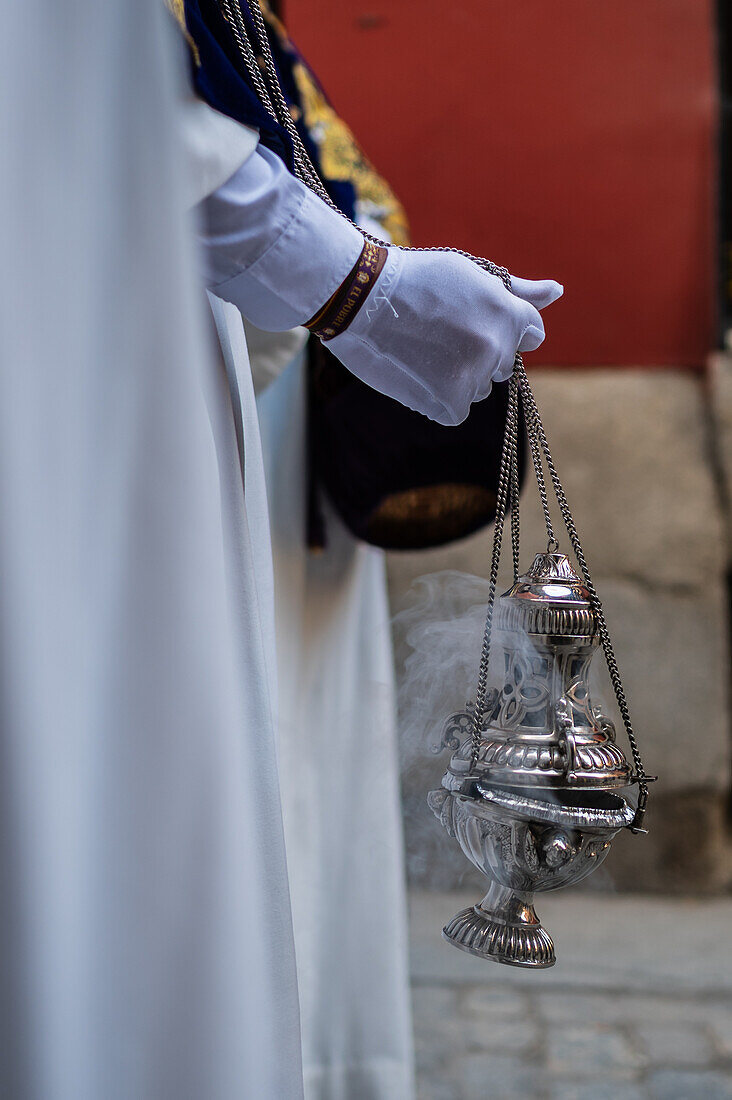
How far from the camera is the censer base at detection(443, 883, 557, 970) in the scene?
2.39 ft

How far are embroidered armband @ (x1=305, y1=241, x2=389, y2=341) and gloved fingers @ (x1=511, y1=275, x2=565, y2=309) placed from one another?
0.40 ft

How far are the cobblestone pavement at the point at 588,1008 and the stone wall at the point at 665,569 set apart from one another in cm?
19

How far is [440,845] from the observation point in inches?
62.4

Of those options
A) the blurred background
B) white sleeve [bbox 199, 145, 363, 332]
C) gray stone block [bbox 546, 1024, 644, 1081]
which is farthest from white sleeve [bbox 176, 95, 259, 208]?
gray stone block [bbox 546, 1024, 644, 1081]

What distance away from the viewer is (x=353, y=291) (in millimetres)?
660

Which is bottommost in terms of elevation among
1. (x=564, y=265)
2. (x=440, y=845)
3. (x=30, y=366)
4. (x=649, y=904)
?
(x=649, y=904)

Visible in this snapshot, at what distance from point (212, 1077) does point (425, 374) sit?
454mm

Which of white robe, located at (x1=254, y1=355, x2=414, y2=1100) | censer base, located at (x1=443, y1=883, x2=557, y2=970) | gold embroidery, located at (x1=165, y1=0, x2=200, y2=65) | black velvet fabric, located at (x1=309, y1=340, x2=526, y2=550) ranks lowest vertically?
white robe, located at (x1=254, y1=355, x2=414, y2=1100)

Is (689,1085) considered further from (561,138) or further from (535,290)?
(561,138)

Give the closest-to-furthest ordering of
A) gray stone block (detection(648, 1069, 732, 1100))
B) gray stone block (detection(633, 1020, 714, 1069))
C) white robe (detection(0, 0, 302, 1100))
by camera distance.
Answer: white robe (detection(0, 0, 302, 1100))
gray stone block (detection(648, 1069, 732, 1100))
gray stone block (detection(633, 1020, 714, 1069))

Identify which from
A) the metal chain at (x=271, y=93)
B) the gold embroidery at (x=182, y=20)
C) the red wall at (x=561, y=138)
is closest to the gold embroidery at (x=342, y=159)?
the red wall at (x=561, y=138)

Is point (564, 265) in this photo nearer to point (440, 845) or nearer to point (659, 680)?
point (659, 680)

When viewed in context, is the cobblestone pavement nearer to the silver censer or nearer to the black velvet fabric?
the black velvet fabric

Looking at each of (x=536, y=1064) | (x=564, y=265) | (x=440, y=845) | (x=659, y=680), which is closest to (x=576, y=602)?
(x=440, y=845)
